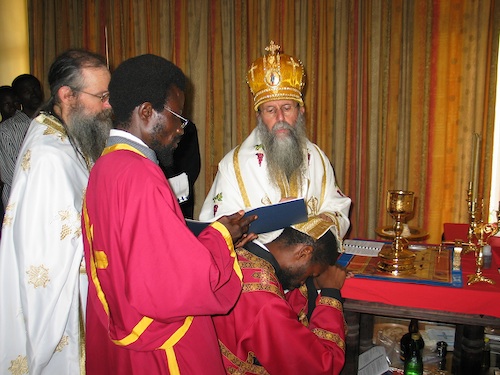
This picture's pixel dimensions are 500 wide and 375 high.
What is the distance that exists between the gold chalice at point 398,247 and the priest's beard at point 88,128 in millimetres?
1452

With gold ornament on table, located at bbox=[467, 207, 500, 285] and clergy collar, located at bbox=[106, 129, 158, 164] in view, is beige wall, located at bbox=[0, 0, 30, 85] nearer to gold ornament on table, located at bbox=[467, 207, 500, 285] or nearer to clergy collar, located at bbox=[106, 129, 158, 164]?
clergy collar, located at bbox=[106, 129, 158, 164]

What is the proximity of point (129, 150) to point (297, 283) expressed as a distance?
958 millimetres

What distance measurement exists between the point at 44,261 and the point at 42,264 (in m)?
0.01

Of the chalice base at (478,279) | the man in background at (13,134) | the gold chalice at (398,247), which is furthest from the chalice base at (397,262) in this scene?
the man in background at (13,134)

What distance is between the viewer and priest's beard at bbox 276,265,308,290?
1.81 metres

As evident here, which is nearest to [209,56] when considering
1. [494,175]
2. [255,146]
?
[255,146]

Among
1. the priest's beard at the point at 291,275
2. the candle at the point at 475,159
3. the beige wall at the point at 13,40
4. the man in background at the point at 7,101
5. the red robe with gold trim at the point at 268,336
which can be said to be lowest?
the red robe with gold trim at the point at 268,336

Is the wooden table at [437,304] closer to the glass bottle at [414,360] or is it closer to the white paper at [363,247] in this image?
the glass bottle at [414,360]

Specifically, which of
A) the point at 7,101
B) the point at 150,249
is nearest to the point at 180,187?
the point at 150,249

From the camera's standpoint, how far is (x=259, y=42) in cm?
456

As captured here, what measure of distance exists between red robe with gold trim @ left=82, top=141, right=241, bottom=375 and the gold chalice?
99 cm

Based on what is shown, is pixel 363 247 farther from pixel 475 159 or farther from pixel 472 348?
pixel 475 159

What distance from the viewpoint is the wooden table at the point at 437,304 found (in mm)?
1821

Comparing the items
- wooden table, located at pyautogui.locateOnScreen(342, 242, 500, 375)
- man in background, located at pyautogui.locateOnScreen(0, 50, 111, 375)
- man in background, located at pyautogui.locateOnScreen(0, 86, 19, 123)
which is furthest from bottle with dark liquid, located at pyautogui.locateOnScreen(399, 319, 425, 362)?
man in background, located at pyautogui.locateOnScreen(0, 86, 19, 123)
